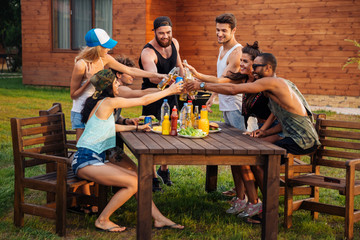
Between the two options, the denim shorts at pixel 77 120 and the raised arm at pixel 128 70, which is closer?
the denim shorts at pixel 77 120

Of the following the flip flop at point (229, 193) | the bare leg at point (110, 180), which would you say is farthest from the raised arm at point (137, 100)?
the flip flop at point (229, 193)

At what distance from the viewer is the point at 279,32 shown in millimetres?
13805

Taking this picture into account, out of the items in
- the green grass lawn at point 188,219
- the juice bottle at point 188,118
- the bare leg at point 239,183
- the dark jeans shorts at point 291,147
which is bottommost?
the green grass lawn at point 188,219

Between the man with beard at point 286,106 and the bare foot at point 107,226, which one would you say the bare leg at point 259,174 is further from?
the bare foot at point 107,226

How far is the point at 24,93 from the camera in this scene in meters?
15.6

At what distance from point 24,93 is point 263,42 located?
772 centimetres

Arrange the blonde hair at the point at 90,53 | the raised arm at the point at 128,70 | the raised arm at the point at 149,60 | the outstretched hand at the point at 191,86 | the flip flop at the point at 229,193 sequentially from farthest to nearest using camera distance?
the flip flop at the point at 229,193 → the raised arm at the point at 149,60 → the raised arm at the point at 128,70 → the blonde hair at the point at 90,53 → the outstretched hand at the point at 191,86

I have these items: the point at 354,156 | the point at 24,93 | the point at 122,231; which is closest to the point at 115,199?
the point at 122,231

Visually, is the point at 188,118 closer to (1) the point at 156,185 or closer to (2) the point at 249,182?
(2) the point at 249,182

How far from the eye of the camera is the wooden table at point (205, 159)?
3.80m

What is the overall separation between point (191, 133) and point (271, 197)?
939 millimetres

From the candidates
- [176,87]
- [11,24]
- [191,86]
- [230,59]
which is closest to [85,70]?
[176,87]

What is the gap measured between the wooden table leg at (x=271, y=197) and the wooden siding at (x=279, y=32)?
10230 millimetres

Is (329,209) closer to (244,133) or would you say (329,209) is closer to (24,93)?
(244,133)
